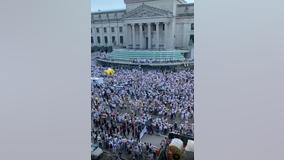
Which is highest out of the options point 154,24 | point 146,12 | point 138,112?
point 146,12

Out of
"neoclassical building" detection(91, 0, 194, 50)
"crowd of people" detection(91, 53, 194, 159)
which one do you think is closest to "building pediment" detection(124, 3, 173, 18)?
"neoclassical building" detection(91, 0, 194, 50)

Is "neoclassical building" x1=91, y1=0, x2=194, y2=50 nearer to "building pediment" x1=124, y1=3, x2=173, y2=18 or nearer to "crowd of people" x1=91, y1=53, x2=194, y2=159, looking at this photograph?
"building pediment" x1=124, y1=3, x2=173, y2=18

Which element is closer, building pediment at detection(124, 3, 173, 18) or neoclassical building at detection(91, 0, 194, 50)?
building pediment at detection(124, 3, 173, 18)

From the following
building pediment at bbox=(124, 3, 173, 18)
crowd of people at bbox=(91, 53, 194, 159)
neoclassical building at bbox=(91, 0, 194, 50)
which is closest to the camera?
crowd of people at bbox=(91, 53, 194, 159)

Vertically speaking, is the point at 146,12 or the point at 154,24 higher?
the point at 146,12

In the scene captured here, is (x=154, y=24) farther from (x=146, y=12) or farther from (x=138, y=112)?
(x=138, y=112)

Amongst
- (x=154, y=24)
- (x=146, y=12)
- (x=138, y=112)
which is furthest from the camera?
(x=154, y=24)

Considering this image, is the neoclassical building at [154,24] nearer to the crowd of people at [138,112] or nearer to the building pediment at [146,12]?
the building pediment at [146,12]

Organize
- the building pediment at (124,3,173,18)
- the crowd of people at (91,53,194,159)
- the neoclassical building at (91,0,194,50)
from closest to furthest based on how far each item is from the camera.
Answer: the crowd of people at (91,53,194,159), the building pediment at (124,3,173,18), the neoclassical building at (91,0,194,50)

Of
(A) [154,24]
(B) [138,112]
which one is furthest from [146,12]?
→ (B) [138,112]
